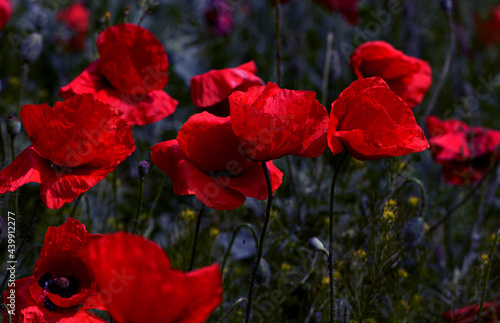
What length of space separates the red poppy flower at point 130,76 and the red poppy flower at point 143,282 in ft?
1.47

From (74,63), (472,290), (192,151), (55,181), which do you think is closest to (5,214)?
(55,181)

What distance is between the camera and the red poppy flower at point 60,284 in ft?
1.85

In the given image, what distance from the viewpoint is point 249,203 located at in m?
1.19

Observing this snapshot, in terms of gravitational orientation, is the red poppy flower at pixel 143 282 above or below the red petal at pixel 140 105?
above

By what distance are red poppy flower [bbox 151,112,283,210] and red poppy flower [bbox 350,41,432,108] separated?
0.37 metres

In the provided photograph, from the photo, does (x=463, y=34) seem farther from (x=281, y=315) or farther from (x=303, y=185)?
(x=281, y=315)

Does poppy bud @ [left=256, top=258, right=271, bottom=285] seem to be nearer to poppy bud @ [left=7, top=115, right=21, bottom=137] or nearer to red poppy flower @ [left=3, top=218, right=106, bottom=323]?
red poppy flower @ [left=3, top=218, right=106, bottom=323]

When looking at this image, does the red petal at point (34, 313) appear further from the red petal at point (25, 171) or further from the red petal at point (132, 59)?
the red petal at point (132, 59)

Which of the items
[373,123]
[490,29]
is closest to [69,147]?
[373,123]

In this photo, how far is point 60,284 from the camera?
0.61 meters

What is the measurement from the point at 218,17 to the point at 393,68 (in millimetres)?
1203

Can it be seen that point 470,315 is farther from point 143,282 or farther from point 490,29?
point 490,29

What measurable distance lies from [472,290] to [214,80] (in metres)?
0.60

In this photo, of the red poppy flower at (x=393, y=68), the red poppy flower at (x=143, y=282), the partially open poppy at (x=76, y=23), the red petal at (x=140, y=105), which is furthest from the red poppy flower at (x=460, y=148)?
the partially open poppy at (x=76, y=23)
